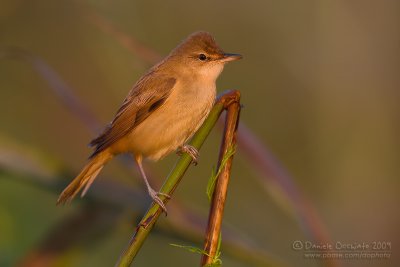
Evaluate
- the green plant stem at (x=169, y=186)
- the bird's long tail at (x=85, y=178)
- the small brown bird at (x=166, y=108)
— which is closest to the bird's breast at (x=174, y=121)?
the small brown bird at (x=166, y=108)

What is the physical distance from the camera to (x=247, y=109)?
5.57 m

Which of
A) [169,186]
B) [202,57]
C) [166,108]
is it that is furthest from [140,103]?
[169,186]

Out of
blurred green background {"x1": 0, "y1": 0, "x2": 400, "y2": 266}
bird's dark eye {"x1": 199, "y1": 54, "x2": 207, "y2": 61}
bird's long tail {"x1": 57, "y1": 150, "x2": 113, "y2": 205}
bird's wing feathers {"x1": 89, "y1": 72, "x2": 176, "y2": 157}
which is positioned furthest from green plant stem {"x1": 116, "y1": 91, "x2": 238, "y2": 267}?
bird's dark eye {"x1": 199, "y1": 54, "x2": 207, "y2": 61}

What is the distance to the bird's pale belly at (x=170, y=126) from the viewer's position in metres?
3.28

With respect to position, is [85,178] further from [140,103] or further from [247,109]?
[247,109]

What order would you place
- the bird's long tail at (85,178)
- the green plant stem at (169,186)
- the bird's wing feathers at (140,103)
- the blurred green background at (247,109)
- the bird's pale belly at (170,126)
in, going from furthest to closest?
the blurred green background at (247,109)
the bird's wing feathers at (140,103)
the bird's pale belly at (170,126)
the bird's long tail at (85,178)
the green plant stem at (169,186)

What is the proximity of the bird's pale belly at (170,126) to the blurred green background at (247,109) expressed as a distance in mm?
195

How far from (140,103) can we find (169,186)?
5.50 feet

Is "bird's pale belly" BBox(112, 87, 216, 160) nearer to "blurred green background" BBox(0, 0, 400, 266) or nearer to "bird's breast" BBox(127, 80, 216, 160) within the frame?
"bird's breast" BBox(127, 80, 216, 160)

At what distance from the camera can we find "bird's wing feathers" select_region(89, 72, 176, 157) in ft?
11.2

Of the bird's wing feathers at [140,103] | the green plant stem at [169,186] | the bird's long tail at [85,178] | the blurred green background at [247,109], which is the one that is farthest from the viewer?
the blurred green background at [247,109]

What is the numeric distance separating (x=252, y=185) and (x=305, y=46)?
68.0 inches

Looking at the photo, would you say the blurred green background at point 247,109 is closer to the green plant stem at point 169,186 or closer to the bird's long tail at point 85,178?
the bird's long tail at point 85,178

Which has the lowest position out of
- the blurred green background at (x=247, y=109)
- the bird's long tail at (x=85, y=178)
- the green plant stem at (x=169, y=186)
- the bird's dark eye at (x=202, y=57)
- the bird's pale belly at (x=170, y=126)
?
the green plant stem at (x=169, y=186)
